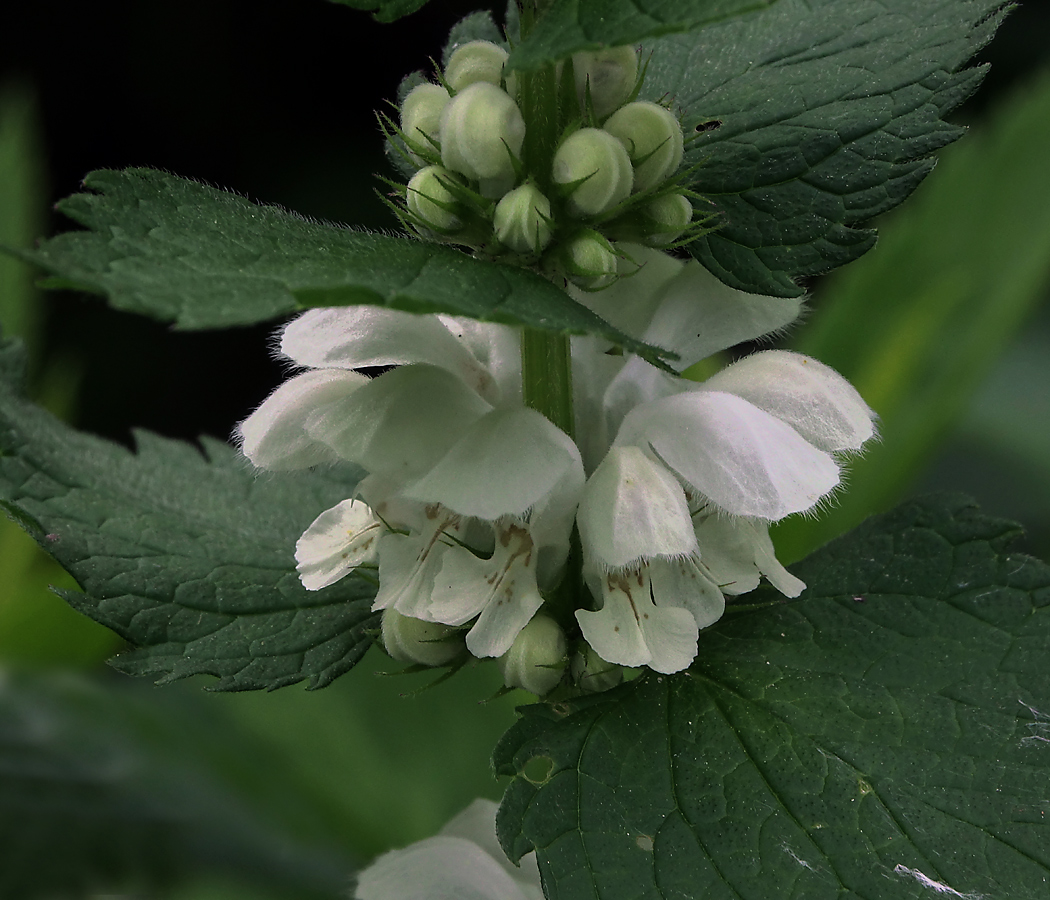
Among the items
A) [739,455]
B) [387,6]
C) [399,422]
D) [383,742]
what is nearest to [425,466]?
[399,422]

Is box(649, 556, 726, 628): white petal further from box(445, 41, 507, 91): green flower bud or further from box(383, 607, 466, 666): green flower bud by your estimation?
box(445, 41, 507, 91): green flower bud

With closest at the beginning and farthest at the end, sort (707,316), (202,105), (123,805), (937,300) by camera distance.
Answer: (707,316), (937,300), (123,805), (202,105)

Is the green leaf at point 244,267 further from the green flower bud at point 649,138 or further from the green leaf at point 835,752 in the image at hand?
the green leaf at point 835,752

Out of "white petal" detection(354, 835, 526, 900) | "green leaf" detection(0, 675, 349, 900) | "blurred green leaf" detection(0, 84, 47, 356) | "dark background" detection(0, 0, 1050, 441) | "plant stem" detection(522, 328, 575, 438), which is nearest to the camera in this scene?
"plant stem" detection(522, 328, 575, 438)

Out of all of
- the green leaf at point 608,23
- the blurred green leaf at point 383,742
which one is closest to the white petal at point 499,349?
the green leaf at point 608,23

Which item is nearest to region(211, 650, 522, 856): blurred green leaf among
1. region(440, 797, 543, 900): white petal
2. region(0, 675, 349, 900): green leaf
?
region(0, 675, 349, 900): green leaf

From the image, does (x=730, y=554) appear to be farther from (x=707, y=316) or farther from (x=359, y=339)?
(x=359, y=339)

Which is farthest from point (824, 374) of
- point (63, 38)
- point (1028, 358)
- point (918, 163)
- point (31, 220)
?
point (63, 38)

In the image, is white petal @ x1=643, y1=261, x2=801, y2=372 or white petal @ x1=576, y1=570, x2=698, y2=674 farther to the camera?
white petal @ x1=643, y1=261, x2=801, y2=372
